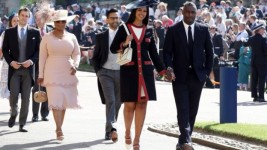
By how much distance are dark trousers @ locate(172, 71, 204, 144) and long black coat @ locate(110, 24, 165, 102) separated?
1.13ft

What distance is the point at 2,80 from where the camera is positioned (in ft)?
63.0

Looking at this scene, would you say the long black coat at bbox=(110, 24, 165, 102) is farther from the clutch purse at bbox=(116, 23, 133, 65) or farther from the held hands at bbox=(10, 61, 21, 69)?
the held hands at bbox=(10, 61, 21, 69)

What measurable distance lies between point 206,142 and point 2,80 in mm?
5951

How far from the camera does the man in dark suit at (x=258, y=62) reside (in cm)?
2409

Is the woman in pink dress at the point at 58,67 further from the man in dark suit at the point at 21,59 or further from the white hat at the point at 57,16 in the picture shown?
the man in dark suit at the point at 21,59

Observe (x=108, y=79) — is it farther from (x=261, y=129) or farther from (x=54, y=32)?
(x=261, y=129)

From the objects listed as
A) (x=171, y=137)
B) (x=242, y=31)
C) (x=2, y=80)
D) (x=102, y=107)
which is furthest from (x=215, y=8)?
(x=171, y=137)

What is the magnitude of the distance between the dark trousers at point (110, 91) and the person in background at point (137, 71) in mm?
1652

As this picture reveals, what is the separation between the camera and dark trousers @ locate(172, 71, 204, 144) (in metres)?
13.3

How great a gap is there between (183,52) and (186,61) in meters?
0.13

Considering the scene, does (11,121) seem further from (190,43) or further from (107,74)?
(190,43)

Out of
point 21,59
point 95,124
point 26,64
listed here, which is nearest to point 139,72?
point 26,64

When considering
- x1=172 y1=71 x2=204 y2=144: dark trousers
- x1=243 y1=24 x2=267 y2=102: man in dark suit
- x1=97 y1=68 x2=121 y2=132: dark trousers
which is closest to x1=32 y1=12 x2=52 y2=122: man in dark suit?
x1=97 y1=68 x2=121 y2=132: dark trousers

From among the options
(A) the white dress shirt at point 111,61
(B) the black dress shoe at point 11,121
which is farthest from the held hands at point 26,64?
(A) the white dress shirt at point 111,61
